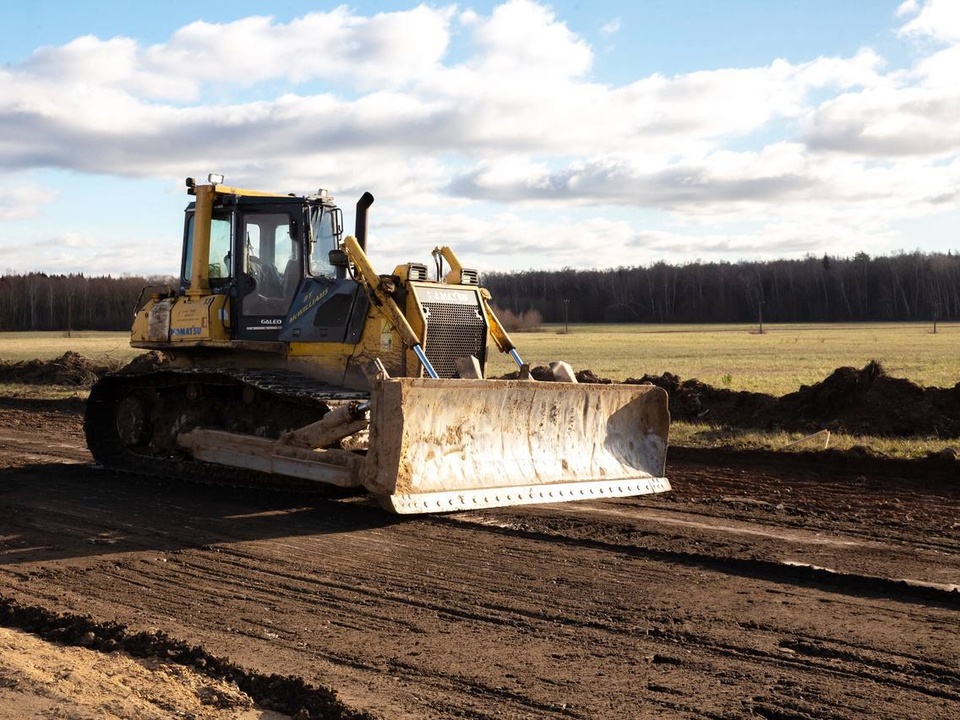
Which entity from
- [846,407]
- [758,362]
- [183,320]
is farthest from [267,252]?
[758,362]

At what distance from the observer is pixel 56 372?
81.0 ft

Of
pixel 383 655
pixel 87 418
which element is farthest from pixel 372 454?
pixel 87 418

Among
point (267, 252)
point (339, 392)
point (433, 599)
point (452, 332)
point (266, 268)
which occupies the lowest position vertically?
point (433, 599)

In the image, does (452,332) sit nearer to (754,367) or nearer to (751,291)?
(754,367)

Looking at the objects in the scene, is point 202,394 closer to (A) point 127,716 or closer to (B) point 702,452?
(B) point 702,452

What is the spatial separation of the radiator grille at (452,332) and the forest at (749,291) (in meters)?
92.5

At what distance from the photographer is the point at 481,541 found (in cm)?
827

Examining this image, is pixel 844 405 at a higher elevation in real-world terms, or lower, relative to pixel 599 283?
lower

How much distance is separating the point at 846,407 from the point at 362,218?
8074mm

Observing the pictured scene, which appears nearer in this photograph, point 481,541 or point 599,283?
point 481,541

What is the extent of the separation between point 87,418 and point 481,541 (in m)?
6.25

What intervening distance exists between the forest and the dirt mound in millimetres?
78859

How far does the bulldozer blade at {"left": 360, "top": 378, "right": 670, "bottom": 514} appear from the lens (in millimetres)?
8602

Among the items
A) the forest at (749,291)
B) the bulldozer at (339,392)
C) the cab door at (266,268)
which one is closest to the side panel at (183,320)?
the bulldozer at (339,392)
